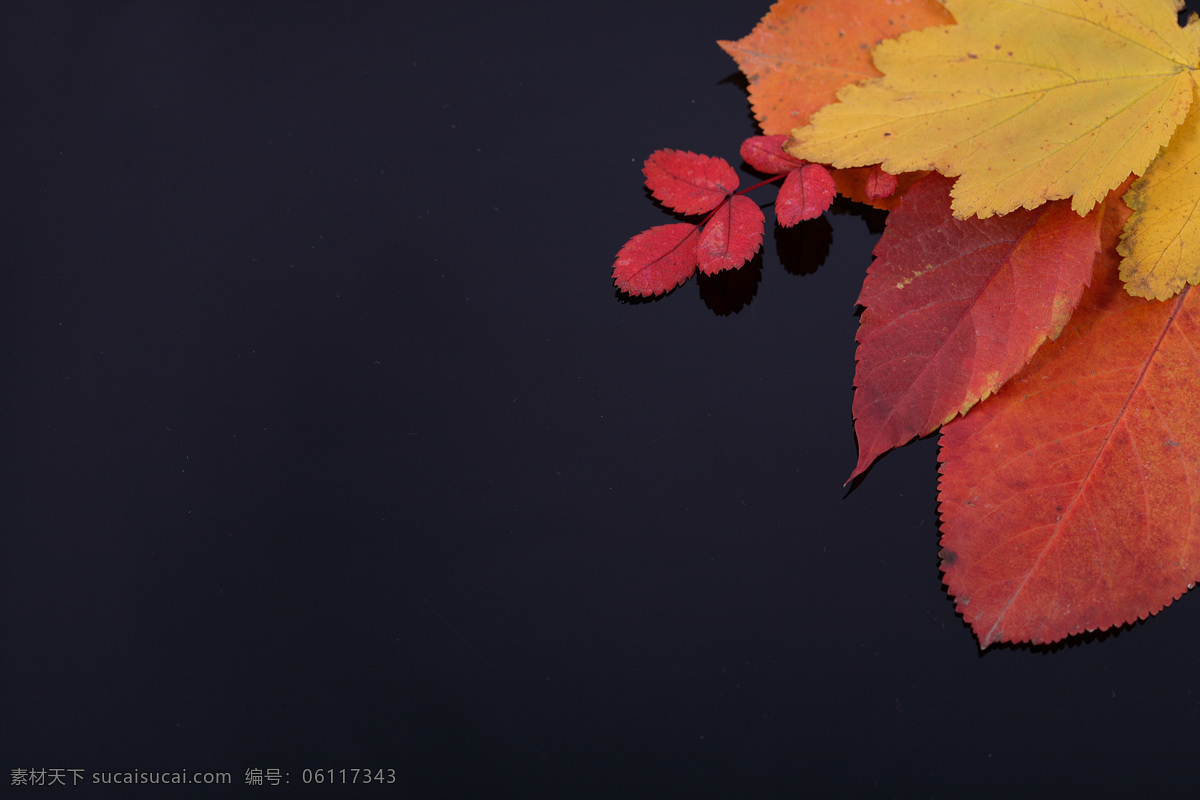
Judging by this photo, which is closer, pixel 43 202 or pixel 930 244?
pixel 930 244

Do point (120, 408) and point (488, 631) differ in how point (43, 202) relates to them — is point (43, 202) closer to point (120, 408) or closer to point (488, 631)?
point (120, 408)

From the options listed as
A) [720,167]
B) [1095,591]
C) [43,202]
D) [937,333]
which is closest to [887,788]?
[1095,591]

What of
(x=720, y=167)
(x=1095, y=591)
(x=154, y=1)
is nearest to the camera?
(x=1095, y=591)

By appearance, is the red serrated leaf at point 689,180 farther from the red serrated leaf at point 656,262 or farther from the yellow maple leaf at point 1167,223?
the yellow maple leaf at point 1167,223

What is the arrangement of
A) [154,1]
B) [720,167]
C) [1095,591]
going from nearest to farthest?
[1095,591] < [720,167] < [154,1]

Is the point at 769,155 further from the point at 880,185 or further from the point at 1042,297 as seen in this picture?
the point at 1042,297

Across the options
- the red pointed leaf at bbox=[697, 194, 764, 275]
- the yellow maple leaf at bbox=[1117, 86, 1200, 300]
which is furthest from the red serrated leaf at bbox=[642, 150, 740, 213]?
the yellow maple leaf at bbox=[1117, 86, 1200, 300]

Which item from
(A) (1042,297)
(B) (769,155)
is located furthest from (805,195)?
(A) (1042,297)
